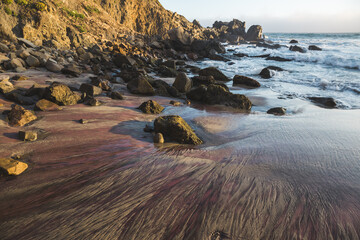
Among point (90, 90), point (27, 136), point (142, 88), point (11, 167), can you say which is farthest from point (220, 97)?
point (11, 167)

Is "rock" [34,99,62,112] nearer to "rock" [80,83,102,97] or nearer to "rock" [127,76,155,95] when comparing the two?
"rock" [80,83,102,97]

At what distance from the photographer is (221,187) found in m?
2.01

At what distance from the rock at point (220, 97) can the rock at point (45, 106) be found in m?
3.78

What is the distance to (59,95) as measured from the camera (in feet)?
13.6

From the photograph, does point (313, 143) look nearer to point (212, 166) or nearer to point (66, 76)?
point (212, 166)

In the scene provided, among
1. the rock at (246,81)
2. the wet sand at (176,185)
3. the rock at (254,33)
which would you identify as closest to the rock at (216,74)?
the rock at (246,81)

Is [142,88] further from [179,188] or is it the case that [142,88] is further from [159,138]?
[179,188]

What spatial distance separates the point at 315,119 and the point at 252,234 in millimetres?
4149

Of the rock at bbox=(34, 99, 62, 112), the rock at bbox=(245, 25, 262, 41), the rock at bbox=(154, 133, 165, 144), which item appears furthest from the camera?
the rock at bbox=(245, 25, 262, 41)

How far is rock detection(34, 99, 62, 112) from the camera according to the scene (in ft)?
12.2

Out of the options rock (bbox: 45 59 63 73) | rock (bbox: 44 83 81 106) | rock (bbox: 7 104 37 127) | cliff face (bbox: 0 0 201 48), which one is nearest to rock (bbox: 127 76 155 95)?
rock (bbox: 44 83 81 106)

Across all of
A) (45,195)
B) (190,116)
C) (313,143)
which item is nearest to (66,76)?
(190,116)

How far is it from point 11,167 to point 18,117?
1512mm

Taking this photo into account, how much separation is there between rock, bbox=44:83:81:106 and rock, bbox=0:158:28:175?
236 cm
